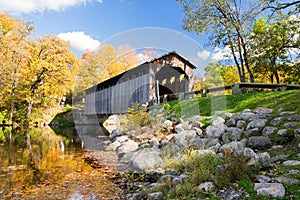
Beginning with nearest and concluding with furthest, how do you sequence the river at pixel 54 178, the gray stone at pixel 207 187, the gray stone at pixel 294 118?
the gray stone at pixel 207 187 < the river at pixel 54 178 < the gray stone at pixel 294 118

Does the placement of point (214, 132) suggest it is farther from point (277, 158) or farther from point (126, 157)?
point (126, 157)

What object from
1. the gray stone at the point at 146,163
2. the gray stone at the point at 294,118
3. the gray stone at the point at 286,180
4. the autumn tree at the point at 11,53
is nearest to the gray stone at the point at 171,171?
the gray stone at the point at 146,163

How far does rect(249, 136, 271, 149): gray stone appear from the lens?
15.8 feet

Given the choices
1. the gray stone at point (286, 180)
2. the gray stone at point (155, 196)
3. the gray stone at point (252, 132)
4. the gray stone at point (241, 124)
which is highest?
the gray stone at point (241, 124)

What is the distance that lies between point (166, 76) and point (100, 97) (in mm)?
6376

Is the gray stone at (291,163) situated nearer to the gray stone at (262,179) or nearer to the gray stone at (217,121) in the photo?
the gray stone at (262,179)

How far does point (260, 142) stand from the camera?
16.0 feet

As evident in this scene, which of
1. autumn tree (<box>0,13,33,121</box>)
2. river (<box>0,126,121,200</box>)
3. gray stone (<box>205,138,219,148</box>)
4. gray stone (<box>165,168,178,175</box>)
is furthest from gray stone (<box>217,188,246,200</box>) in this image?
autumn tree (<box>0,13,33,121</box>)

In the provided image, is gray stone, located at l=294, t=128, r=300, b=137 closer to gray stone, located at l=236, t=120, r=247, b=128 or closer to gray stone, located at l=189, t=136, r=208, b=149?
gray stone, located at l=236, t=120, r=247, b=128

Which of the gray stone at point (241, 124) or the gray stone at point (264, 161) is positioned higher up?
the gray stone at point (241, 124)

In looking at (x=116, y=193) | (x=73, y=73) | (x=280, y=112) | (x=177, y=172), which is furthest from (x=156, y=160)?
(x=73, y=73)

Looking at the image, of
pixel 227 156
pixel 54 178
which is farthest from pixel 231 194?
pixel 54 178

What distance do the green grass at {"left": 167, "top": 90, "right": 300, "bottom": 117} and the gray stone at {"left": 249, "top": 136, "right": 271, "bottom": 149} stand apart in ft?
→ 4.88

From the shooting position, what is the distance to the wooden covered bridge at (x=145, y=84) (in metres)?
13.9
